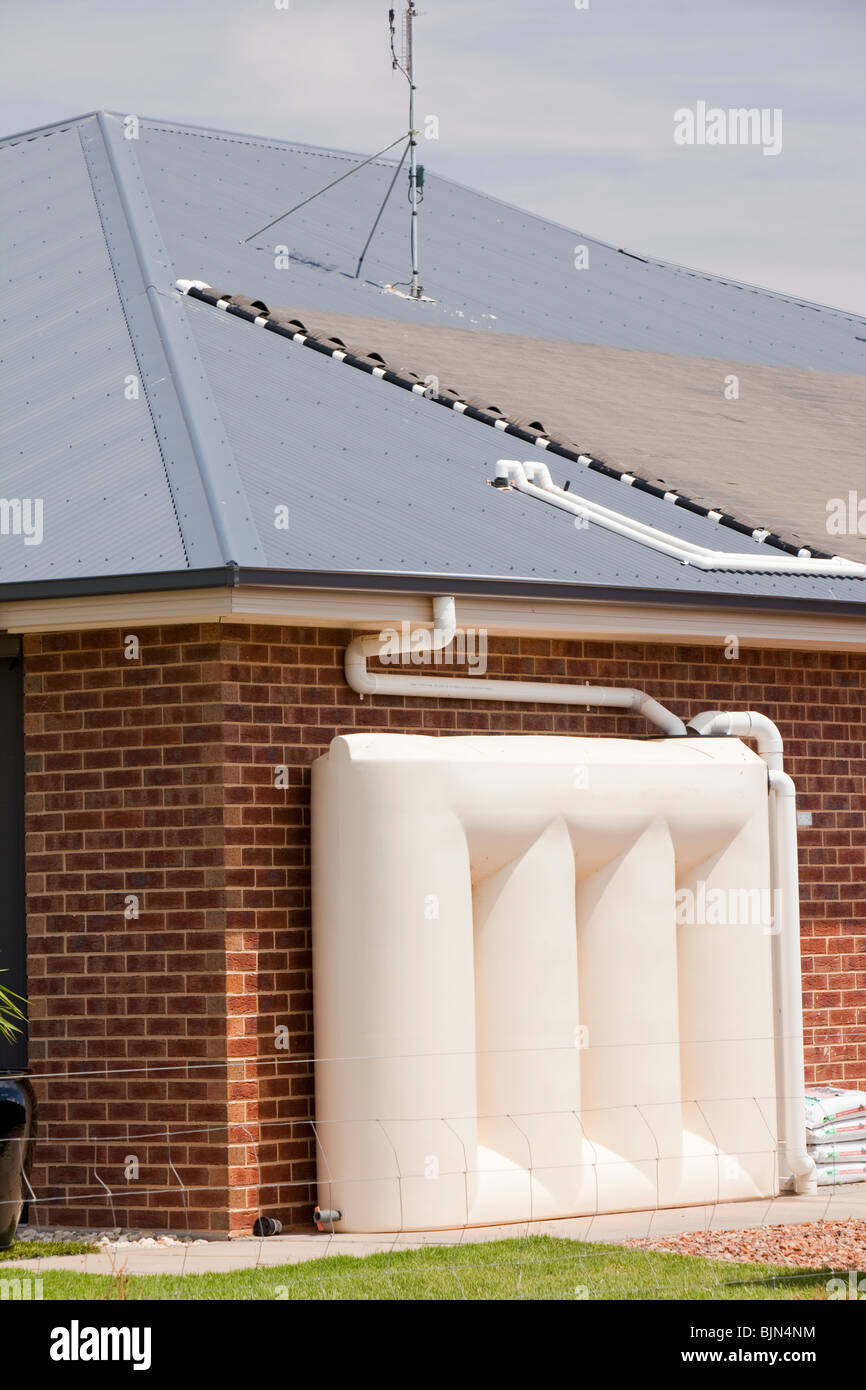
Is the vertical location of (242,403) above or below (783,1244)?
above

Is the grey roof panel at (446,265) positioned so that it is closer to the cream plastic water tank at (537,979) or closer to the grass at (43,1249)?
the cream plastic water tank at (537,979)

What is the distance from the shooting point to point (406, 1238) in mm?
9148

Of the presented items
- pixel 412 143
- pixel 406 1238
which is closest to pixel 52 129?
pixel 412 143

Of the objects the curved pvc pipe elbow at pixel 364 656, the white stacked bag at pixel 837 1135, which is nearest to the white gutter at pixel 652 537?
the curved pvc pipe elbow at pixel 364 656

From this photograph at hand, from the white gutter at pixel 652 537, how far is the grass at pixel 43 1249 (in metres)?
4.74

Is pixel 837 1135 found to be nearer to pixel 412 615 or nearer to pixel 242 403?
pixel 412 615

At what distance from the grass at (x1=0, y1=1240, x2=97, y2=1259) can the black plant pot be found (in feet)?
0.20

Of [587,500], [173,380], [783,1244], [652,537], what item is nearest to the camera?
[783,1244]

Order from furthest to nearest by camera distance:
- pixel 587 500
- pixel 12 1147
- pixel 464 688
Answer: pixel 587 500 < pixel 464 688 < pixel 12 1147

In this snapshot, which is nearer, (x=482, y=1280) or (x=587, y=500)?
(x=482, y=1280)

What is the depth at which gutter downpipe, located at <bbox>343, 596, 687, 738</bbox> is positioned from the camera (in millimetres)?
9781

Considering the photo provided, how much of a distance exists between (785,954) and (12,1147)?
4.25m
